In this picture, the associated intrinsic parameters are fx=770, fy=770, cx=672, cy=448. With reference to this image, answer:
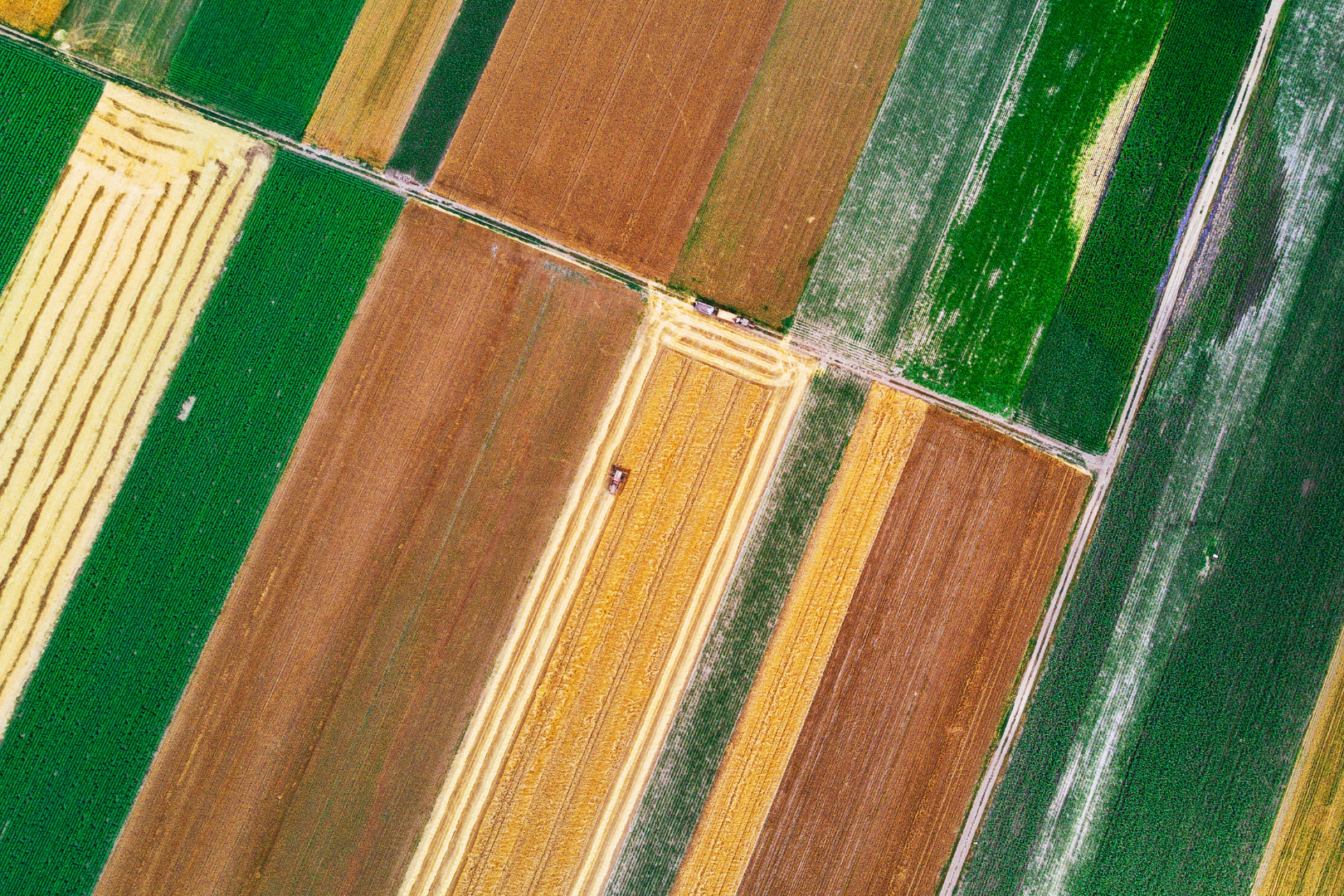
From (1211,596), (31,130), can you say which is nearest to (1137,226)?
(1211,596)

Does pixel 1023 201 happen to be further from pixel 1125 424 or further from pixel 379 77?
pixel 379 77

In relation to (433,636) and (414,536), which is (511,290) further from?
(433,636)

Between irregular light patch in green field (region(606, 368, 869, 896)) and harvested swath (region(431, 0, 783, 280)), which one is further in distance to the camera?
harvested swath (region(431, 0, 783, 280))

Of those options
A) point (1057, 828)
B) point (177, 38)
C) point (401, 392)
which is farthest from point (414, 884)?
point (177, 38)

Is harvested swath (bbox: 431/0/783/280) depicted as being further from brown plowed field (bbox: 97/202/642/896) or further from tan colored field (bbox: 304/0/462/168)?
tan colored field (bbox: 304/0/462/168)

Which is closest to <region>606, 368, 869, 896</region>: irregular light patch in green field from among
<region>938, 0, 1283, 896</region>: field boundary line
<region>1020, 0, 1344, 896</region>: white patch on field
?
<region>938, 0, 1283, 896</region>: field boundary line

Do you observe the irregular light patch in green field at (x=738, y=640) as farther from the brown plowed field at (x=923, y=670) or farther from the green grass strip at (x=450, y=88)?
the green grass strip at (x=450, y=88)
